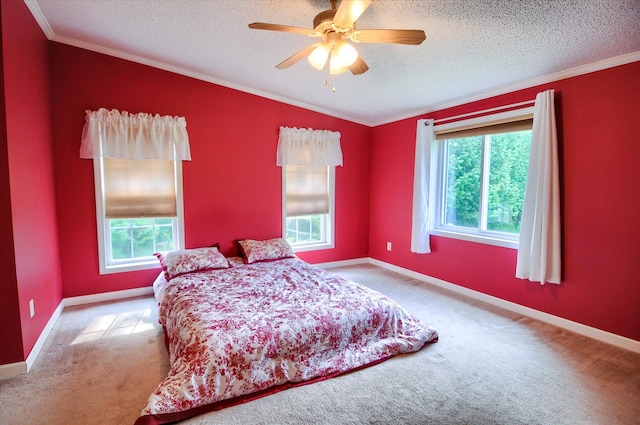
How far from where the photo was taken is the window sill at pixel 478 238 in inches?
134

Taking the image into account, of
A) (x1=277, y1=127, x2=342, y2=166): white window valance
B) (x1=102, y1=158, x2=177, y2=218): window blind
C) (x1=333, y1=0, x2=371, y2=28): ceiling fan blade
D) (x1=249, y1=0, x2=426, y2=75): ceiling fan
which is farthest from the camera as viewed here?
(x1=277, y1=127, x2=342, y2=166): white window valance

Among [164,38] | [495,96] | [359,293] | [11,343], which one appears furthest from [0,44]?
[495,96]

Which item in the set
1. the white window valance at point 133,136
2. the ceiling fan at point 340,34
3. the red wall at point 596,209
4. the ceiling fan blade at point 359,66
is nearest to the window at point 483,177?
the red wall at point 596,209

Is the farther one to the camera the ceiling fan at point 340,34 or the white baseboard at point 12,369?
the white baseboard at point 12,369

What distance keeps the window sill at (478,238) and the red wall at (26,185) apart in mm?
4191

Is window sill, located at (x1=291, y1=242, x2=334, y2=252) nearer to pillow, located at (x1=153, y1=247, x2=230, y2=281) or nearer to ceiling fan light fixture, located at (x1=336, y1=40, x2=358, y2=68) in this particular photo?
pillow, located at (x1=153, y1=247, x2=230, y2=281)

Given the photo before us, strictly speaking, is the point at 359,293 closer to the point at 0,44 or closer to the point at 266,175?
the point at 266,175

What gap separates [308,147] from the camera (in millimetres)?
4629

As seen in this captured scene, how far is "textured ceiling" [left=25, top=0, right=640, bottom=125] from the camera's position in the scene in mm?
2123

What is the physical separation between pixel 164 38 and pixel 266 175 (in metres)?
1.95

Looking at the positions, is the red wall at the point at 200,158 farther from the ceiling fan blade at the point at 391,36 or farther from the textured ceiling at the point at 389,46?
the ceiling fan blade at the point at 391,36

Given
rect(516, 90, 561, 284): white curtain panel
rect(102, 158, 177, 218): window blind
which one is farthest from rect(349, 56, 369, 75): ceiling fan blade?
rect(102, 158, 177, 218): window blind

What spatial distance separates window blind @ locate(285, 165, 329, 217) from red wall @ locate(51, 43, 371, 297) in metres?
0.19

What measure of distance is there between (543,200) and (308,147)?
2.92 metres
